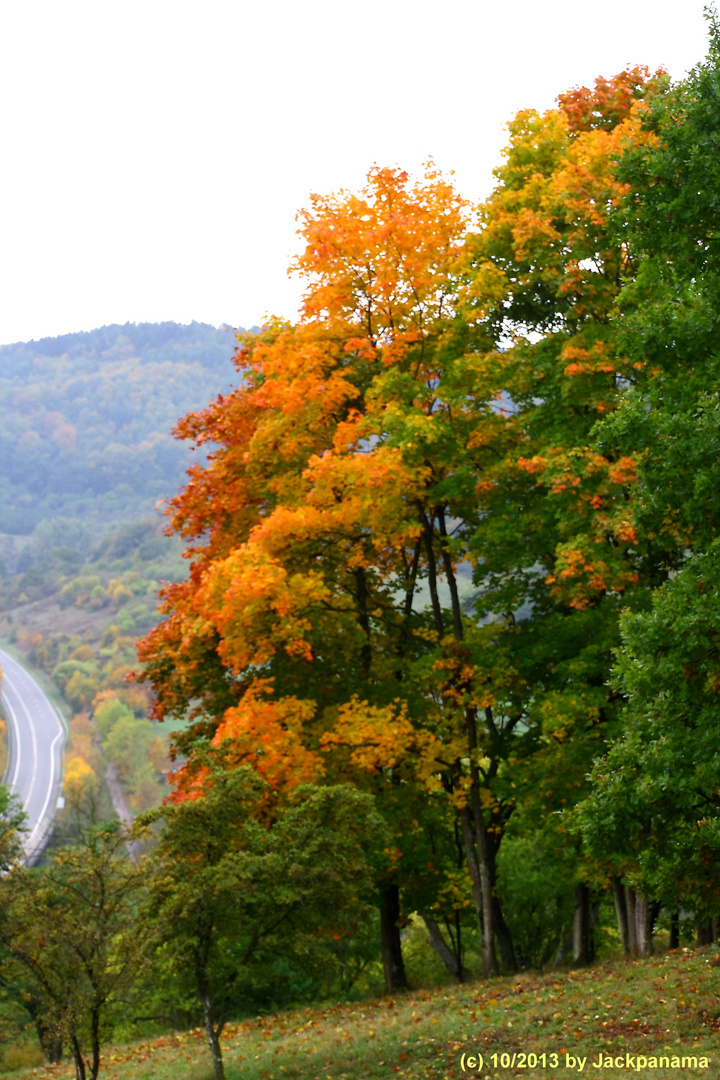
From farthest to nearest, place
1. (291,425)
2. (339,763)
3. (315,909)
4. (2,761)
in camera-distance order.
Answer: (2,761) < (291,425) < (339,763) < (315,909)

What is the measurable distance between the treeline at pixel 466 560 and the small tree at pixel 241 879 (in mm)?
44

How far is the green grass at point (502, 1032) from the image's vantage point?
11.0 meters

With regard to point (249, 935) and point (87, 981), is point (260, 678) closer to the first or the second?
point (249, 935)

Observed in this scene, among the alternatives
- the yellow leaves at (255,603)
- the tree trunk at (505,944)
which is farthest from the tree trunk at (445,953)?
the yellow leaves at (255,603)

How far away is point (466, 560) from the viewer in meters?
18.9

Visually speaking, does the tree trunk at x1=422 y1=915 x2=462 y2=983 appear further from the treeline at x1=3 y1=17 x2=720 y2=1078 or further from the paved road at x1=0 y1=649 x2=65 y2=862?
the paved road at x1=0 y1=649 x2=65 y2=862

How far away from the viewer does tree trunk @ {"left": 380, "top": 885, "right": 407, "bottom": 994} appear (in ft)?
64.0

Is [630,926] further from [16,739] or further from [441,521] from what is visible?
[16,739]

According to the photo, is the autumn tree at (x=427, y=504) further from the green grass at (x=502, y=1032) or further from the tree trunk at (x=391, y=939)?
the green grass at (x=502, y=1032)

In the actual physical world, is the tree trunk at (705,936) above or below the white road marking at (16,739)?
below

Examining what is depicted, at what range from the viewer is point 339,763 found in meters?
16.3

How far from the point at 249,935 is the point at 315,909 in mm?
943

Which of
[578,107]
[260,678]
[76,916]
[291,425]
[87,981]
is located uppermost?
[578,107]

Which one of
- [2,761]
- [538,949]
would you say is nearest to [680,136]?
[538,949]
